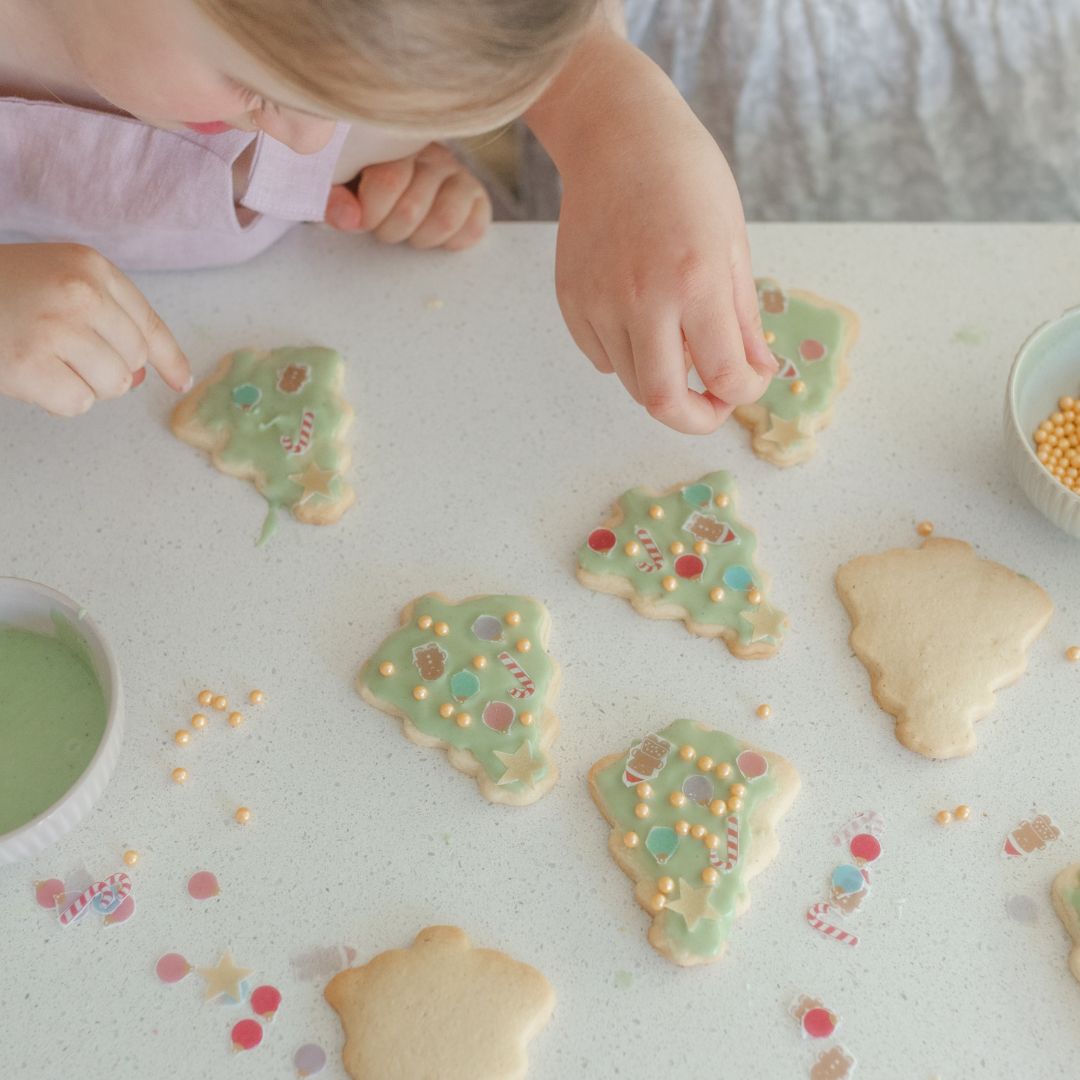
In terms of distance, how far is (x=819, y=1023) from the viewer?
0.63 meters

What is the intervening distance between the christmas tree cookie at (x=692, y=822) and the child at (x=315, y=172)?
0.22 meters

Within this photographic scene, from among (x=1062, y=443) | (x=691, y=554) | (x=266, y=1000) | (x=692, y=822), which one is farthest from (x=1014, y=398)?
(x=266, y=1000)

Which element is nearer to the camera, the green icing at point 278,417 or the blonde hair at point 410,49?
the blonde hair at point 410,49

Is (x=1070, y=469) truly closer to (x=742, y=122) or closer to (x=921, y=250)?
(x=921, y=250)

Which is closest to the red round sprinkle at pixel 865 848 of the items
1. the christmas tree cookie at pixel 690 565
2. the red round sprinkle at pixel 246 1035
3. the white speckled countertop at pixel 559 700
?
the white speckled countertop at pixel 559 700

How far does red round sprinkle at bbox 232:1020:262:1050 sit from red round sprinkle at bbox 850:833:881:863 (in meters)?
0.34

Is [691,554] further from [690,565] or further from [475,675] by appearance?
[475,675]

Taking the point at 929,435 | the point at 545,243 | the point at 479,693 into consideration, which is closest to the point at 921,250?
the point at 929,435

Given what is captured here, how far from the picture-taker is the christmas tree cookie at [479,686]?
70 centimetres

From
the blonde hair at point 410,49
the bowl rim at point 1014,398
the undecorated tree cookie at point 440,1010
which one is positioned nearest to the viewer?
the blonde hair at point 410,49

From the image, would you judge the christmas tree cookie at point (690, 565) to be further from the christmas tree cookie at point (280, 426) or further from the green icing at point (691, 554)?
the christmas tree cookie at point (280, 426)

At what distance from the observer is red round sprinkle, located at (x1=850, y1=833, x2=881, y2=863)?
2.21 ft

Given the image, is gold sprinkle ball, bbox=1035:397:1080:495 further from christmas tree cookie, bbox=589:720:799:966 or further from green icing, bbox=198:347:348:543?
green icing, bbox=198:347:348:543

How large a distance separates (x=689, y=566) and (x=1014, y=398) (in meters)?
0.23
